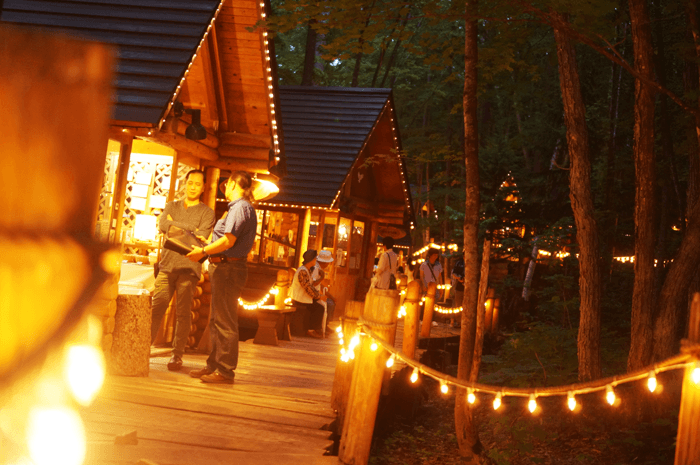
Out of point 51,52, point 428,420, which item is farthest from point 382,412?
point 51,52

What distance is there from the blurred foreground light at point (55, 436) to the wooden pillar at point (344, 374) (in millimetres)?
4070

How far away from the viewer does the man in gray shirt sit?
24.6 feet

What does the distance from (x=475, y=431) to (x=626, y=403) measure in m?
2.21

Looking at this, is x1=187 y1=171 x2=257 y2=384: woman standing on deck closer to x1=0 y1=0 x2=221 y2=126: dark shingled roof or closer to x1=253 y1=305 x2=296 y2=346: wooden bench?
x1=0 y1=0 x2=221 y2=126: dark shingled roof

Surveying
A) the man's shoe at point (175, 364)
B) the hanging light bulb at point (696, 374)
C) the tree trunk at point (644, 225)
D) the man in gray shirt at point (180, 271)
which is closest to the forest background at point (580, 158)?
the tree trunk at point (644, 225)

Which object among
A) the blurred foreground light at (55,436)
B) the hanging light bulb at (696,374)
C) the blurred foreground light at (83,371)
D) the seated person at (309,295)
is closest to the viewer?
the blurred foreground light at (83,371)

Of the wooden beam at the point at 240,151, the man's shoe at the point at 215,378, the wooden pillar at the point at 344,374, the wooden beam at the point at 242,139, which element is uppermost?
the wooden beam at the point at 242,139

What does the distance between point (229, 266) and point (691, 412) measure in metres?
4.51

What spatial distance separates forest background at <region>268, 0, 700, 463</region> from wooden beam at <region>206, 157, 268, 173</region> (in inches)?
80.8

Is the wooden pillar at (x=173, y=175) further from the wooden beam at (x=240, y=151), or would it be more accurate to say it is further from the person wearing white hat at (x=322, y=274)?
the person wearing white hat at (x=322, y=274)

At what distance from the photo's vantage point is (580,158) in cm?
924

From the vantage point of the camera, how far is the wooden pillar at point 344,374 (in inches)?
247

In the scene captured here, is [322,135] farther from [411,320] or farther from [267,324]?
[411,320]

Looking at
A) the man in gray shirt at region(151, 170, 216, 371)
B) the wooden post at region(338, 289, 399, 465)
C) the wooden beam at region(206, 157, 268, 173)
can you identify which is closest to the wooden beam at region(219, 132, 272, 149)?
the wooden beam at region(206, 157, 268, 173)
